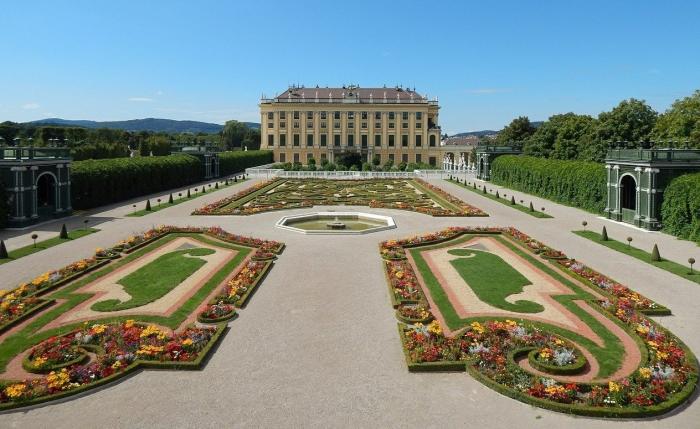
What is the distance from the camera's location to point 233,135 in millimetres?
172375

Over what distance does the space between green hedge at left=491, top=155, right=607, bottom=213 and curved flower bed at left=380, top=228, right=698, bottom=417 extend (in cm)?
2576

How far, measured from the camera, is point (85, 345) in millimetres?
14766

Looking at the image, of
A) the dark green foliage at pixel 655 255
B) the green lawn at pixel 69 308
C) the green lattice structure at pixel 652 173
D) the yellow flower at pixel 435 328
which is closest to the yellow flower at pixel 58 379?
the green lawn at pixel 69 308

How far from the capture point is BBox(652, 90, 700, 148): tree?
56506 mm

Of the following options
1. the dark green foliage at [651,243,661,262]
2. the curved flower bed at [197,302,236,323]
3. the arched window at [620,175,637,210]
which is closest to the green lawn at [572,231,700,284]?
the dark green foliage at [651,243,661,262]

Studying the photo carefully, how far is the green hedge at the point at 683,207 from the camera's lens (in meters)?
29.9

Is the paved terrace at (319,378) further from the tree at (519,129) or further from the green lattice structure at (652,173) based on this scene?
the tree at (519,129)

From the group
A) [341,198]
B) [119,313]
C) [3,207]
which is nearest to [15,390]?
[119,313]

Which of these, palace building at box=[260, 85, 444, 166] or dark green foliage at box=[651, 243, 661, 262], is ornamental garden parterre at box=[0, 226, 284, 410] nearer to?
dark green foliage at box=[651, 243, 661, 262]

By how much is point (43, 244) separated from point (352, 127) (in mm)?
92147

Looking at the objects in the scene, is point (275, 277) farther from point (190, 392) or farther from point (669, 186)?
point (669, 186)

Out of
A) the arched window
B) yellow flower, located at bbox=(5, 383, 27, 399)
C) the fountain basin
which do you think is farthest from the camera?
the arched window

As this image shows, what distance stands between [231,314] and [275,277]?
199 inches

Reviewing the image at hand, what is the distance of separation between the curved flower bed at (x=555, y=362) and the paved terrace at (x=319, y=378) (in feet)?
0.90
